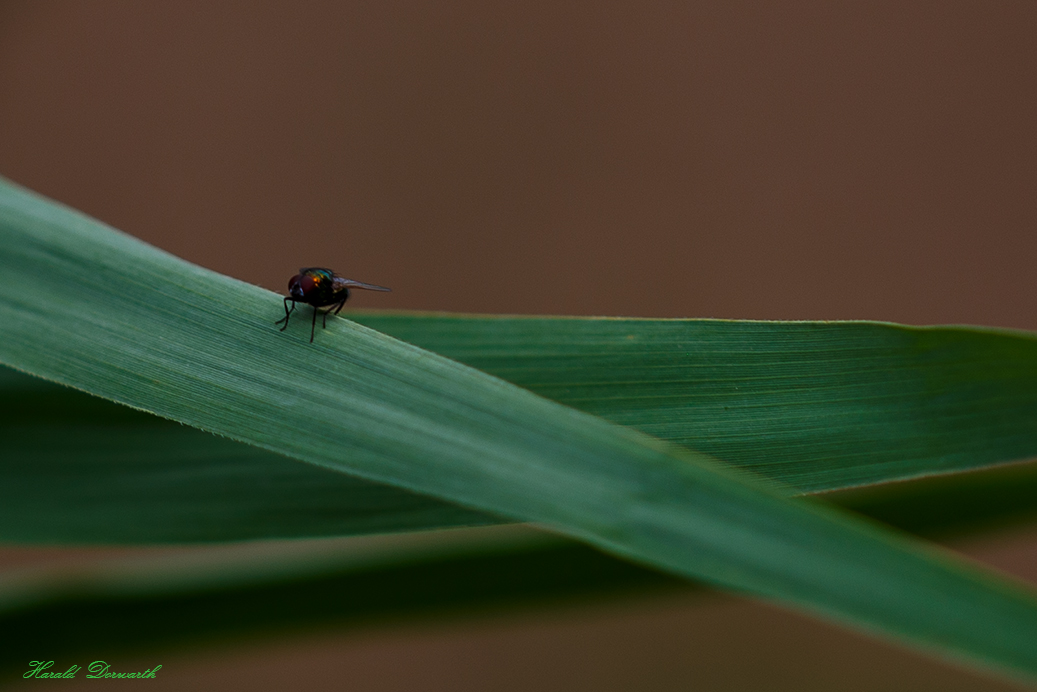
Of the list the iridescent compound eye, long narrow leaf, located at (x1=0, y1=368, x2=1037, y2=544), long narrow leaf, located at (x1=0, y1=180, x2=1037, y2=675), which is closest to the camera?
long narrow leaf, located at (x1=0, y1=180, x2=1037, y2=675)

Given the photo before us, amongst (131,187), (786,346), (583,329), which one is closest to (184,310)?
(583,329)

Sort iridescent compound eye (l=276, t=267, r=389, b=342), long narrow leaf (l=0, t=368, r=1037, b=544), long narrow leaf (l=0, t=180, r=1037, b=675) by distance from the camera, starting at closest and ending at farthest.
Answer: long narrow leaf (l=0, t=180, r=1037, b=675), long narrow leaf (l=0, t=368, r=1037, b=544), iridescent compound eye (l=276, t=267, r=389, b=342)

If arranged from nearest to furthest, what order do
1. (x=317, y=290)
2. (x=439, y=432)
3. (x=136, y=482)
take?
(x=439, y=432) → (x=136, y=482) → (x=317, y=290)

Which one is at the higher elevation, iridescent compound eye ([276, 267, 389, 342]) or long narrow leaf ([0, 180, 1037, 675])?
iridescent compound eye ([276, 267, 389, 342])

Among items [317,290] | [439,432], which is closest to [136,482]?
[317,290]

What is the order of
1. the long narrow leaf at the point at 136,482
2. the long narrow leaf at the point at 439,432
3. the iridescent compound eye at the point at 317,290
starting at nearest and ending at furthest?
the long narrow leaf at the point at 439,432, the long narrow leaf at the point at 136,482, the iridescent compound eye at the point at 317,290

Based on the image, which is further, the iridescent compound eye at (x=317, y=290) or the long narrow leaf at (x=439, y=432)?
the iridescent compound eye at (x=317, y=290)

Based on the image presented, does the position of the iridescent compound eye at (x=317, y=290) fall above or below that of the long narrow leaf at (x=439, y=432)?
above

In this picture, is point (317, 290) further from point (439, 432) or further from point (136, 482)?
point (439, 432)

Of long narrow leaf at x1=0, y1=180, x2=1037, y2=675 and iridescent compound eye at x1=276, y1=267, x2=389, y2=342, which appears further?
iridescent compound eye at x1=276, y1=267, x2=389, y2=342

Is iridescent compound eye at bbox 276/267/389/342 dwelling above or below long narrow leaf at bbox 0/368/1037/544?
above
